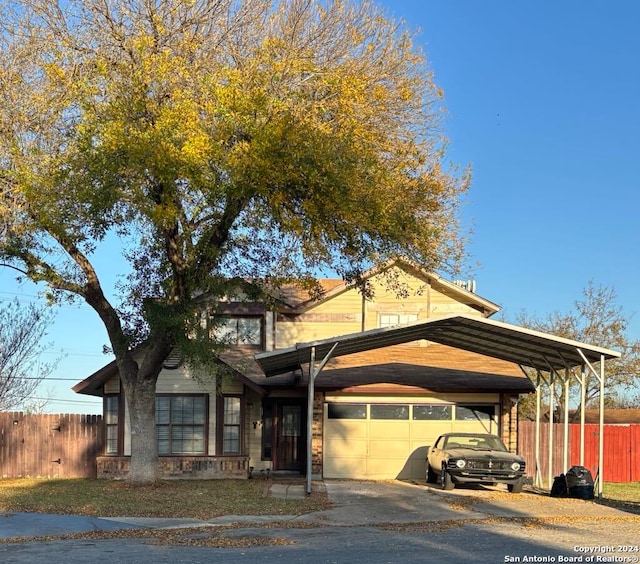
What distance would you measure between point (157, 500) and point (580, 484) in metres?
9.07

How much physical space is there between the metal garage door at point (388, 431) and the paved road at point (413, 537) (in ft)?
18.4

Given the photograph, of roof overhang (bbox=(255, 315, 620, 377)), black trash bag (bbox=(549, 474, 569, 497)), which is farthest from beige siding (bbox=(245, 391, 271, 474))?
black trash bag (bbox=(549, 474, 569, 497))

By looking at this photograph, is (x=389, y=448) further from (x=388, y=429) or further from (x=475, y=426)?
(x=475, y=426)

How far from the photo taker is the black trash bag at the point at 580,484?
18.8 metres

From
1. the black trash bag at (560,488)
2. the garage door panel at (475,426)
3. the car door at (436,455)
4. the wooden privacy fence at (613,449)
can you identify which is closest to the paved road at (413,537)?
the black trash bag at (560,488)

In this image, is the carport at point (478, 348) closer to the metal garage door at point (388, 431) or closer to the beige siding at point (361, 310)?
the metal garage door at point (388, 431)

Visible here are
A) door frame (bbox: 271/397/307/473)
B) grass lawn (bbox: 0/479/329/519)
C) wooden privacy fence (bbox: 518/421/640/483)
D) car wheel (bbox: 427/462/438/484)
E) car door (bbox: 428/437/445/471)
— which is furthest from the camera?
wooden privacy fence (bbox: 518/421/640/483)

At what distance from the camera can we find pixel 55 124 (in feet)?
58.7

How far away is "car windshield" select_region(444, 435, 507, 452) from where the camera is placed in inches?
845

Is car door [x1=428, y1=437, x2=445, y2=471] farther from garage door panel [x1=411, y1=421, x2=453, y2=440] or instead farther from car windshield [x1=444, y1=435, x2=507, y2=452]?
garage door panel [x1=411, y1=421, x2=453, y2=440]

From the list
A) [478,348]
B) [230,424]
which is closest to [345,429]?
[230,424]

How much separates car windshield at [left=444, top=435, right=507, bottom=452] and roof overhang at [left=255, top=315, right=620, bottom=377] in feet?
8.11

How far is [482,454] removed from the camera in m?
20.6

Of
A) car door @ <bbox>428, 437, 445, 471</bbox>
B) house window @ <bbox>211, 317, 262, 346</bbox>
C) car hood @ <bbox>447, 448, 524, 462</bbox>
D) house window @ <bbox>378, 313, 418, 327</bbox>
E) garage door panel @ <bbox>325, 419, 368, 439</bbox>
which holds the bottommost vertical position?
car door @ <bbox>428, 437, 445, 471</bbox>
